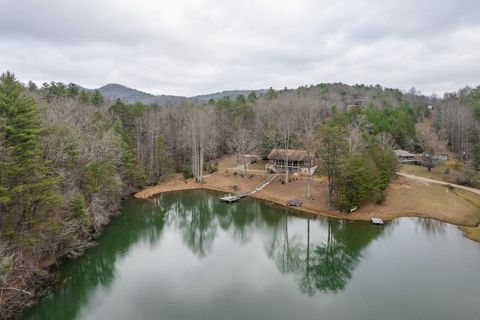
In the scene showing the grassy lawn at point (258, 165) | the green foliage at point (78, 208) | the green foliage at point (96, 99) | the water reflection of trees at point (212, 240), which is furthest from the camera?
the green foliage at point (96, 99)

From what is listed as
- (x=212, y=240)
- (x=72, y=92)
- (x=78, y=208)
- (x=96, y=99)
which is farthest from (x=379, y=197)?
(x=72, y=92)

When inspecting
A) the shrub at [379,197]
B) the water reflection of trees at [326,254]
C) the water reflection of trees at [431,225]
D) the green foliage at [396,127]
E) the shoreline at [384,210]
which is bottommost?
the water reflection of trees at [326,254]

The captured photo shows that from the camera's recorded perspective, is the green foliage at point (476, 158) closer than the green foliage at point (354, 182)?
No

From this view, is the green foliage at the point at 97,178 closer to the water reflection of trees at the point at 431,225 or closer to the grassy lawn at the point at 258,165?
the grassy lawn at the point at 258,165

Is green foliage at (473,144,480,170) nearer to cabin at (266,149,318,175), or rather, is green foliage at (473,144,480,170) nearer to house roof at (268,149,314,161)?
cabin at (266,149,318,175)

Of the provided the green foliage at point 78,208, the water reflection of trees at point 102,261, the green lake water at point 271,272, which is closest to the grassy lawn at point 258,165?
the green lake water at point 271,272

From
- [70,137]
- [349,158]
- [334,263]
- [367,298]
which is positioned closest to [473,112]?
[349,158]
